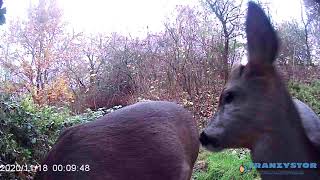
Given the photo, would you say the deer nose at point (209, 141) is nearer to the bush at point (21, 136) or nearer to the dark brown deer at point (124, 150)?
the dark brown deer at point (124, 150)

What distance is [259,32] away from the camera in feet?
1.96

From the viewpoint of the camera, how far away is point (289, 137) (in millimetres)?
636

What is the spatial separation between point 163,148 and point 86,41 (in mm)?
6039

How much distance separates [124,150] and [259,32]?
389 millimetres

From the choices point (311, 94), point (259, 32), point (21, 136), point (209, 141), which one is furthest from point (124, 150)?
point (21, 136)

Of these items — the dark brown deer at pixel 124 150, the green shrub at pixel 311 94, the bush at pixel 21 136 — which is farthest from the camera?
the bush at pixel 21 136

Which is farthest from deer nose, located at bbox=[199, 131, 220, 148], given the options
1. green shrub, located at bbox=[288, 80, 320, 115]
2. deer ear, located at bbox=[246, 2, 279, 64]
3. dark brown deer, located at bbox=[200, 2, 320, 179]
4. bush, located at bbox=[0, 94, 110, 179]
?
bush, located at bbox=[0, 94, 110, 179]

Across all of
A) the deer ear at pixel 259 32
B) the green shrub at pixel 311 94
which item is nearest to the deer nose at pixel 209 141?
the deer ear at pixel 259 32

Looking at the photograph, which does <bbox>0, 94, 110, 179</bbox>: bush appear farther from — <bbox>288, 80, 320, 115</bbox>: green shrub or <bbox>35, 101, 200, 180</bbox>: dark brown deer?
<bbox>288, 80, 320, 115</bbox>: green shrub

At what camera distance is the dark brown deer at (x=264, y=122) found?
0.63 meters

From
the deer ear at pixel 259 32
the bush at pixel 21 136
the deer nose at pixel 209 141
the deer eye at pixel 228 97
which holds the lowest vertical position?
the bush at pixel 21 136

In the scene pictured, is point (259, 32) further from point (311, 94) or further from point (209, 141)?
point (311, 94)

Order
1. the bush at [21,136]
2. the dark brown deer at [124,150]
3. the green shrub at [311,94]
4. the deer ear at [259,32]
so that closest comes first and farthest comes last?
the deer ear at [259,32] < the dark brown deer at [124,150] < the green shrub at [311,94] < the bush at [21,136]

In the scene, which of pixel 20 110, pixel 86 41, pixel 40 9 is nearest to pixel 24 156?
pixel 20 110
